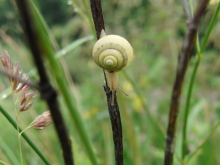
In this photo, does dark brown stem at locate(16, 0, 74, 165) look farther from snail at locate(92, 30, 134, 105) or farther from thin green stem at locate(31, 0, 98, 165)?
snail at locate(92, 30, 134, 105)

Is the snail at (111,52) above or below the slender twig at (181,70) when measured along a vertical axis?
above

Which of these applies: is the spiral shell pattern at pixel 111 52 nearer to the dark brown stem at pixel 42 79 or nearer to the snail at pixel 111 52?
the snail at pixel 111 52

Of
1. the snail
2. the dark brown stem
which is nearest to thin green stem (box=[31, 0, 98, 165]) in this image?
the dark brown stem

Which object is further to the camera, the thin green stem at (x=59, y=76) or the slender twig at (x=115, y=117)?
the slender twig at (x=115, y=117)

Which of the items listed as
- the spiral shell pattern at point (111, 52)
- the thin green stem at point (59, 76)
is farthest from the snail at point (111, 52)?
the thin green stem at point (59, 76)

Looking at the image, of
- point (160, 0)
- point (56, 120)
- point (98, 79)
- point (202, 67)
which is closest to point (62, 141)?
point (56, 120)

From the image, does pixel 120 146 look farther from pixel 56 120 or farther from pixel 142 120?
pixel 142 120
